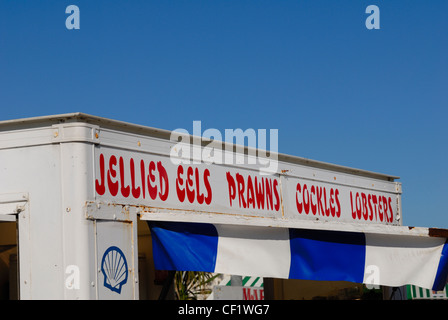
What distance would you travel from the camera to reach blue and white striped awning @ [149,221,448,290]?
714 cm

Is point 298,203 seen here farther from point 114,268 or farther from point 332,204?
point 114,268

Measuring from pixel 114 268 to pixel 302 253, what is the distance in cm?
220

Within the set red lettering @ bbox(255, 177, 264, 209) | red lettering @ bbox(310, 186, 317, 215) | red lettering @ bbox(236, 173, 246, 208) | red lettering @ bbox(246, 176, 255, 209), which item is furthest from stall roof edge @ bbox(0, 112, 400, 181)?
red lettering @ bbox(310, 186, 317, 215)

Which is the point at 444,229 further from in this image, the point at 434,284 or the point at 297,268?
the point at 297,268

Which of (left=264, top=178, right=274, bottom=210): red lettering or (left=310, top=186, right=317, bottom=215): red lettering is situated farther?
(left=310, top=186, right=317, bottom=215): red lettering

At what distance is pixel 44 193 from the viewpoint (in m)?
6.58

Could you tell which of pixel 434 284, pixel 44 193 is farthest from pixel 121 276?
pixel 434 284

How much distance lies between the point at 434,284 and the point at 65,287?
4.88m

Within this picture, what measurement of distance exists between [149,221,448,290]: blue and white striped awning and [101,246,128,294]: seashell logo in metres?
0.42

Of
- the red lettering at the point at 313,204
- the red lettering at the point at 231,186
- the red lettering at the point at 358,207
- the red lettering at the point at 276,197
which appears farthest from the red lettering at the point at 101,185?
the red lettering at the point at 358,207

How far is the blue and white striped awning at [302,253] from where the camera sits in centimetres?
714

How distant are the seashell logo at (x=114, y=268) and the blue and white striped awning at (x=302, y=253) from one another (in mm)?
422

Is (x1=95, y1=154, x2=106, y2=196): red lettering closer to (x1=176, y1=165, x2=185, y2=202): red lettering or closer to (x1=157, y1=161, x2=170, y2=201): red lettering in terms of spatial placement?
(x1=157, y1=161, x2=170, y2=201): red lettering
